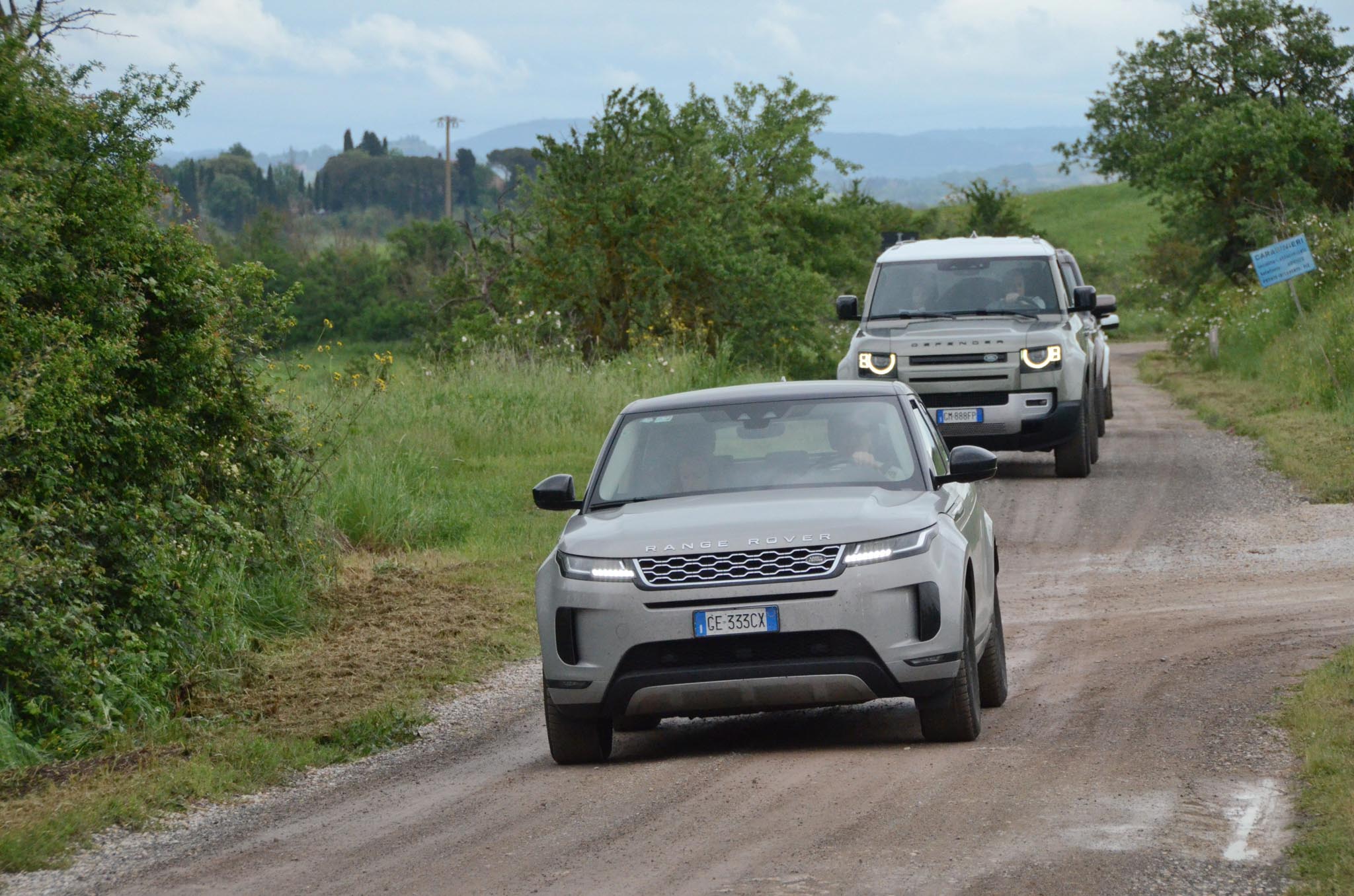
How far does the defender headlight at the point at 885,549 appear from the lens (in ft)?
22.7

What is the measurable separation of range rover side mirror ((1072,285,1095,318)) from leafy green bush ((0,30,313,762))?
9.36m

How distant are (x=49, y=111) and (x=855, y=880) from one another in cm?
638

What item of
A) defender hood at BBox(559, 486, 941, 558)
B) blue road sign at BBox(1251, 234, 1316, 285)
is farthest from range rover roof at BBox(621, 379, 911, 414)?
blue road sign at BBox(1251, 234, 1316, 285)

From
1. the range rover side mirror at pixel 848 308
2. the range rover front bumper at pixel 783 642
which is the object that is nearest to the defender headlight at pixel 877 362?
the range rover side mirror at pixel 848 308

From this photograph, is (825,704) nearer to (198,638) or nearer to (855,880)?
(855,880)

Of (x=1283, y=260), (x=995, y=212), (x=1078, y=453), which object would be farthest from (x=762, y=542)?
(x=995, y=212)

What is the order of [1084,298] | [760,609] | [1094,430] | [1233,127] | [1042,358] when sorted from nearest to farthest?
[760,609] → [1042,358] → [1084,298] → [1094,430] → [1233,127]

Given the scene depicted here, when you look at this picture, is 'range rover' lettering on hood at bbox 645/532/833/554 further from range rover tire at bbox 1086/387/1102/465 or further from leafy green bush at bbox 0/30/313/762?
range rover tire at bbox 1086/387/1102/465

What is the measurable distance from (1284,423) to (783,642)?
16.4 metres

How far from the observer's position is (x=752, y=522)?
707 centimetres

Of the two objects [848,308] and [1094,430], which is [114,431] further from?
[1094,430]

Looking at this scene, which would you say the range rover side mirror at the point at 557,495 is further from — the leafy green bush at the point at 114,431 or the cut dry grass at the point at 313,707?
the leafy green bush at the point at 114,431

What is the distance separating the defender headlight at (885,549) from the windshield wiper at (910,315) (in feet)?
36.7

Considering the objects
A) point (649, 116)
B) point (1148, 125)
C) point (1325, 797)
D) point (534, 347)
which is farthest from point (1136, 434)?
point (1148, 125)
